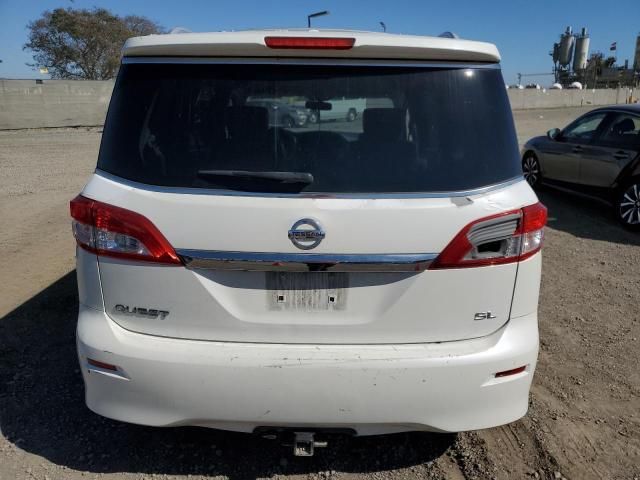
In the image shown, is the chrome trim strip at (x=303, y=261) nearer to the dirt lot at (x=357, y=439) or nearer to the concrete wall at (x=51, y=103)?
the dirt lot at (x=357, y=439)

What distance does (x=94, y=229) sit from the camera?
218 cm

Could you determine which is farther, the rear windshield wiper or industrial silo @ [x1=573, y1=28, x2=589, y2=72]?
industrial silo @ [x1=573, y1=28, x2=589, y2=72]

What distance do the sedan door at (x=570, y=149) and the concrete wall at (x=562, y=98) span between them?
1327 inches

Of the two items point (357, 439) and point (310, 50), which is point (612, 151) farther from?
point (310, 50)

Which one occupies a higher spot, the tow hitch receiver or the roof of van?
the roof of van

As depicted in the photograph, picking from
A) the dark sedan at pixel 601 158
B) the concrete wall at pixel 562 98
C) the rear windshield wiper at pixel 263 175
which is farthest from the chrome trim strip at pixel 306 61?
the concrete wall at pixel 562 98

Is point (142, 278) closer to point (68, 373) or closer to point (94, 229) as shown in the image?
point (94, 229)

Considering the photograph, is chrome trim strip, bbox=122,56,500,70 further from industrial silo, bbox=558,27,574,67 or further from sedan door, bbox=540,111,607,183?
industrial silo, bbox=558,27,574,67

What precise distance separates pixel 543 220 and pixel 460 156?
46 centimetres

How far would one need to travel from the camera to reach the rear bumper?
2139 mm

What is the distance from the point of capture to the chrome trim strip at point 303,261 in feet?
6.73

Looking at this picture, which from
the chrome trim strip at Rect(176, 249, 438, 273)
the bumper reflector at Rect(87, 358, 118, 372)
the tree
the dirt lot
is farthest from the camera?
the tree

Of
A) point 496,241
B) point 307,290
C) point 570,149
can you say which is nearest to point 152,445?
point 307,290

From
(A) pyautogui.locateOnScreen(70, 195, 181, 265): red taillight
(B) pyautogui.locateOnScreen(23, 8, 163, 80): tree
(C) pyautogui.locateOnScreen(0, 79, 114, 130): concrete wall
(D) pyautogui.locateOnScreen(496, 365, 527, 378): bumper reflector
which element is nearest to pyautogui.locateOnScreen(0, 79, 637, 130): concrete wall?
(C) pyautogui.locateOnScreen(0, 79, 114, 130): concrete wall
